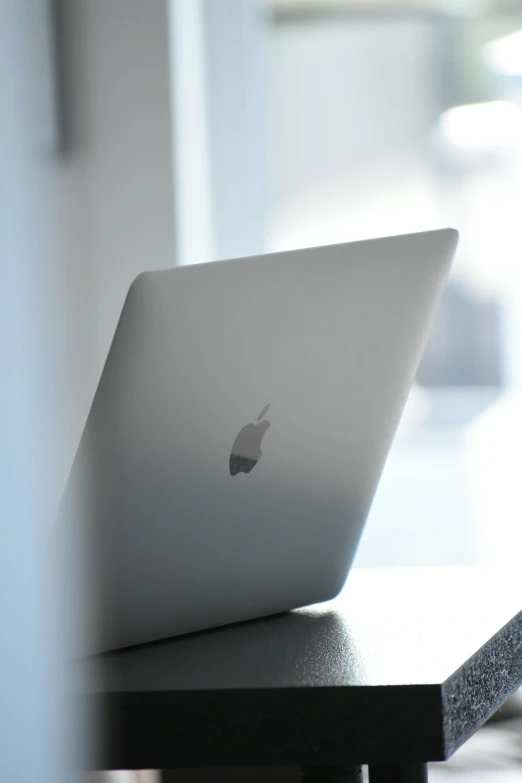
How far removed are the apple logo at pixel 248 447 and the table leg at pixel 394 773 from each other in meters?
0.20

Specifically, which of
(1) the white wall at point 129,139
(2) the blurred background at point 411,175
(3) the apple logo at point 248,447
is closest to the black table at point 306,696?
(3) the apple logo at point 248,447

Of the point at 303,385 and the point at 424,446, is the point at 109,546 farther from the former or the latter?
the point at 424,446

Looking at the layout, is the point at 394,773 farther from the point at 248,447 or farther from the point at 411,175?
the point at 411,175

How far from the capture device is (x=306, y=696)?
461 mm

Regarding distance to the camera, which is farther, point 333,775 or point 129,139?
point 129,139

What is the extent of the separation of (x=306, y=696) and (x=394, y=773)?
0.56 ft

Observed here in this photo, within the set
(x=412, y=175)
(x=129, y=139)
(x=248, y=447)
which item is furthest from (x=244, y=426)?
Result: (x=412, y=175)

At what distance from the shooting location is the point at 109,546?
1.85 feet

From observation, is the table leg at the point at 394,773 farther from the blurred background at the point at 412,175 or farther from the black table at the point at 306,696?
the blurred background at the point at 412,175

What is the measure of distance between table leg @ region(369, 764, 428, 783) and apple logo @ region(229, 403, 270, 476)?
0.65 feet

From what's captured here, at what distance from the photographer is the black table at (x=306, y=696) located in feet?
1.49

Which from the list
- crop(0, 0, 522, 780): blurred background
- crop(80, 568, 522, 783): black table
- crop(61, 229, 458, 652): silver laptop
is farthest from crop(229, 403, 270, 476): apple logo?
crop(0, 0, 522, 780): blurred background

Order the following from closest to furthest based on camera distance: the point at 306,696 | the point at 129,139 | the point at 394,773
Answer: the point at 306,696
the point at 394,773
the point at 129,139

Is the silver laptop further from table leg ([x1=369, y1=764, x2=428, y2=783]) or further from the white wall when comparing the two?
the white wall
